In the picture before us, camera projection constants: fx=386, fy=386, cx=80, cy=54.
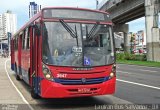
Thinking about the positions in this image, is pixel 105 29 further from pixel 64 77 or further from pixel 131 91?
pixel 131 91

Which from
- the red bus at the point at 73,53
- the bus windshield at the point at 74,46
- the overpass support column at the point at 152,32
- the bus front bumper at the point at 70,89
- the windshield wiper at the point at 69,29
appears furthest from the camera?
the overpass support column at the point at 152,32

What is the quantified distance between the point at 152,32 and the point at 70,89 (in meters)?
38.2

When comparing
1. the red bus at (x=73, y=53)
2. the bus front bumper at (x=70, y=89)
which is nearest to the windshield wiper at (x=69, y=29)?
the red bus at (x=73, y=53)

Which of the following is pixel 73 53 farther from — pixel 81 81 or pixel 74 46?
A: pixel 81 81

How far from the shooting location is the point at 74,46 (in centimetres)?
1134

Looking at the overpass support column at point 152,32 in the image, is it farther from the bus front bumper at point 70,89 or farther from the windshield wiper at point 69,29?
the bus front bumper at point 70,89

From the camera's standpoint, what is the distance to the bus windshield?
11.2 m

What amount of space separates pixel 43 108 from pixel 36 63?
4.97ft

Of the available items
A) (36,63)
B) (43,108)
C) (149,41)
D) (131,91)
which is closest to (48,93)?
(43,108)

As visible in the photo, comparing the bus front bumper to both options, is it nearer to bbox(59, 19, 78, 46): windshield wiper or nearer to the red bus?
the red bus

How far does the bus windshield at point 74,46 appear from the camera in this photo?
1116 cm

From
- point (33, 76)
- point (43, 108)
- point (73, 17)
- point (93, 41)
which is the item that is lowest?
point (43, 108)

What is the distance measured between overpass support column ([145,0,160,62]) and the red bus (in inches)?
1435

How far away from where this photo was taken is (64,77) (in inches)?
432
